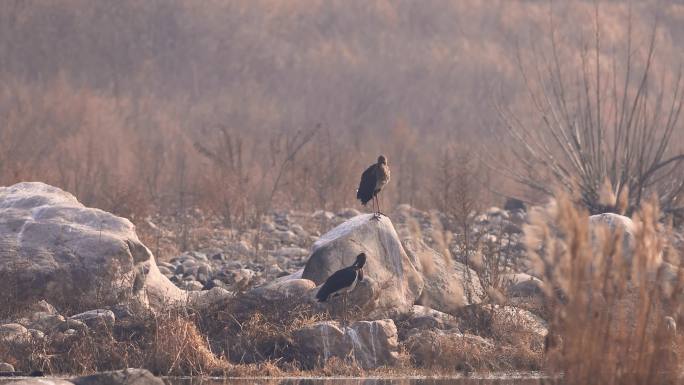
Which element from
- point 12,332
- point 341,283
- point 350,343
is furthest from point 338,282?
point 12,332

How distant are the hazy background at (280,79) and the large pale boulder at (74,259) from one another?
11.8 meters

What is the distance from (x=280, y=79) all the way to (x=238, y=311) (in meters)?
29.7

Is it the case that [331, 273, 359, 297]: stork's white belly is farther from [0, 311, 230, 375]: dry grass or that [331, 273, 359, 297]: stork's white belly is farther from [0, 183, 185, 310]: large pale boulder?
[0, 183, 185, 310]: large pale boulder

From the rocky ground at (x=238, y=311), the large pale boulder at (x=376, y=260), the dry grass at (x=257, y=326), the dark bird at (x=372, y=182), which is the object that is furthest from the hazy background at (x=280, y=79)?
the dry grass at (x=257, y=326)

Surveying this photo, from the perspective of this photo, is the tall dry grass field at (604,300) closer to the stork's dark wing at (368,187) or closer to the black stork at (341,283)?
the black stork at (341,283)

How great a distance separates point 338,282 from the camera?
454 inches

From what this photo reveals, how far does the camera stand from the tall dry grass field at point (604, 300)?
22.3 ft

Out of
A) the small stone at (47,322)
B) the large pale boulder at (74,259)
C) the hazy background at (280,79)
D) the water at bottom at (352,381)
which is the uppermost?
the hazy background at (280,79)

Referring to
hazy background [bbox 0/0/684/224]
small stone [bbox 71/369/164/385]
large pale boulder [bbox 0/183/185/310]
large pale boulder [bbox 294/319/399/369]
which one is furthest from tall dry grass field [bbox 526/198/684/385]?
hazy background [bbox 0/0/684/224]

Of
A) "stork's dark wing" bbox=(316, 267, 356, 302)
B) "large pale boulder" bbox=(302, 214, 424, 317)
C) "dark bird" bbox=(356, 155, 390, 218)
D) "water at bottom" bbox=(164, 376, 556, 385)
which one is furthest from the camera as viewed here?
"dark bird" bbox=(356, 155, 390, 218)

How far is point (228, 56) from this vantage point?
4269cm

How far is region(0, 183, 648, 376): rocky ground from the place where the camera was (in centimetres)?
1097

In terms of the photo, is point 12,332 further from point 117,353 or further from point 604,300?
point 604,300

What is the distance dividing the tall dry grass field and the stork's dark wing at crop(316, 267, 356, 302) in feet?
14.2
